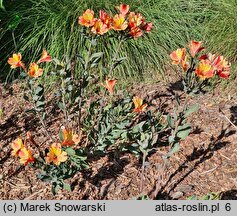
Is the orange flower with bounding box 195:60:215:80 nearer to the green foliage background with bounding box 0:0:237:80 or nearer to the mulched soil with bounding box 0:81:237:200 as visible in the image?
the mulched soil with bounding box 0:81:237:200

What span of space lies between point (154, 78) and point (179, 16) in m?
0.64

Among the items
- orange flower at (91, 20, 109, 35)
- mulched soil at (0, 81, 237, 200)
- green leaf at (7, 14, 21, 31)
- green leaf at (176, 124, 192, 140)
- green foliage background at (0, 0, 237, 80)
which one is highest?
orange flower at (91, 20, 109, 35)

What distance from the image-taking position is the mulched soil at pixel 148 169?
2.19m

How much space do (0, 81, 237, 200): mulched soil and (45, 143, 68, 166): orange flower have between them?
18.0 inches

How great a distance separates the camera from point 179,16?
11.2 ft

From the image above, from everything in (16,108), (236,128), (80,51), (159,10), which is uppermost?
(159,10)

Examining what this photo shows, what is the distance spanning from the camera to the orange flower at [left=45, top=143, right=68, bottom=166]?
5.72 feet

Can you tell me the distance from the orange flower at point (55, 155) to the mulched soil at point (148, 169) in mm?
458

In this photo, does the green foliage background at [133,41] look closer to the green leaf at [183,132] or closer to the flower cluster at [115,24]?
the flower cluster at [115,24]

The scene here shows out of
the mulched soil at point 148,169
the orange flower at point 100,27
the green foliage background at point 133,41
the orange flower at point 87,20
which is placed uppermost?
the orange flower at point 87,20

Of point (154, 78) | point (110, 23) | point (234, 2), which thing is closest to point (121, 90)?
point (154, 78)

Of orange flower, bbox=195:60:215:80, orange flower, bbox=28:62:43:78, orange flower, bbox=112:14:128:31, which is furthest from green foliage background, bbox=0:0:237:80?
orange flower, bbox=195:60:215:80

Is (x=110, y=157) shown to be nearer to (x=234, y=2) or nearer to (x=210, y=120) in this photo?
(x=210, y=120)

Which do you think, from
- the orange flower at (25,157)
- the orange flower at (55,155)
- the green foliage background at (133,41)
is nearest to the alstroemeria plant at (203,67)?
the orange flower at (55,155)
